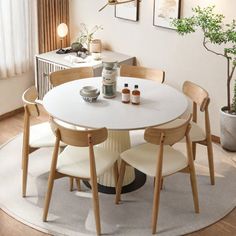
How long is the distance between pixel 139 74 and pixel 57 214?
1.55 metres

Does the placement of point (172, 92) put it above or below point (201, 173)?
above

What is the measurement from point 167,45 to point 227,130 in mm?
1041

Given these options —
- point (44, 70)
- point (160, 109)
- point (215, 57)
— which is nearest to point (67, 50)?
point (44, 70)

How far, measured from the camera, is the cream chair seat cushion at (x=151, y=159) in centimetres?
353

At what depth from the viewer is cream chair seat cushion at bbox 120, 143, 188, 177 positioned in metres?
3.53

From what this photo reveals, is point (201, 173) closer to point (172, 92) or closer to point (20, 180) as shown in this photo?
point (172, 92)

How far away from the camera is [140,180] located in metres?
4.22

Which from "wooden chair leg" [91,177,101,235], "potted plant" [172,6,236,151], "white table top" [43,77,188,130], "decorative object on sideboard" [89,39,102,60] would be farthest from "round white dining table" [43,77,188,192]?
"decorative object on sideboard" [89,39,102,60]

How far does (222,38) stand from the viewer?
4266 mm

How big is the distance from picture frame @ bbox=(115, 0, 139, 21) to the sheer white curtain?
0.92m

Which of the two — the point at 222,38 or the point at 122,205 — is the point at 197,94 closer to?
the point at 222,38

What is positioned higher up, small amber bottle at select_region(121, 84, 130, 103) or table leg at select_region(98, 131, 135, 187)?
small amber bottle at select_region(121, 84, 130, 103)

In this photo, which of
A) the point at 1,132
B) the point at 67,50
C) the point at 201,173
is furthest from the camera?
the point at 67,50

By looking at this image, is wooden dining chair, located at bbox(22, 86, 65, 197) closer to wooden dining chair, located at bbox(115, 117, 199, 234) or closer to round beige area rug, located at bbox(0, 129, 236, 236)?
round beige area rug, located at bbox(0, 129, 236, 236)
